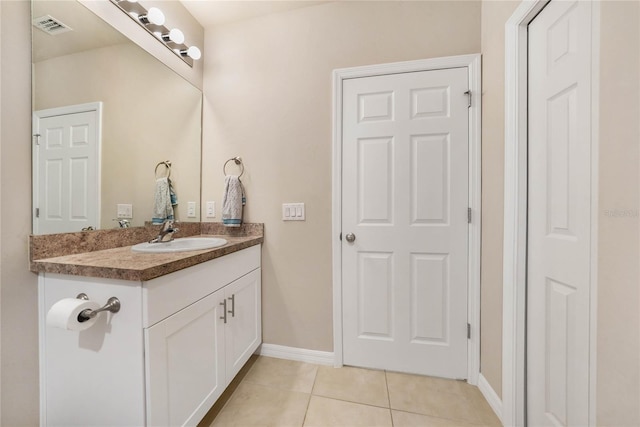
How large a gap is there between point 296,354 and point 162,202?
4.49 ft

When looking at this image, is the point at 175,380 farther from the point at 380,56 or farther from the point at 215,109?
the point at 380,56

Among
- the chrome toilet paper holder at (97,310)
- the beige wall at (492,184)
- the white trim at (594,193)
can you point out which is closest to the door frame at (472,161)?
the beige wall at (492,184)

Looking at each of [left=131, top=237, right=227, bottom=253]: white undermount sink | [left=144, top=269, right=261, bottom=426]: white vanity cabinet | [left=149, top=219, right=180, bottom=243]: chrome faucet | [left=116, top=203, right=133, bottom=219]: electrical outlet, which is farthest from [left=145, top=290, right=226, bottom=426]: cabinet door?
[left=116, top=203, right=133, bottom=219]: electrical outlet

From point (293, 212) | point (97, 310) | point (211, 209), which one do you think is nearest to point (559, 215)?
point (293, 212)

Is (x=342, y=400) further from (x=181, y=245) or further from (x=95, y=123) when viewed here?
(x=95, y=123)

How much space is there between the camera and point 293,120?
5.56ft

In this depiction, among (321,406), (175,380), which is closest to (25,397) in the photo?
(175,380)

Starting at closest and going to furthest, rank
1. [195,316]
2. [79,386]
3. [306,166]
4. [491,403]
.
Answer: [79,386] → [195,316] → [491,403] → [306,166]

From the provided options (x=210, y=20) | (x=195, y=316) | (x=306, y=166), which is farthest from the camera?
(x=210, y=20)

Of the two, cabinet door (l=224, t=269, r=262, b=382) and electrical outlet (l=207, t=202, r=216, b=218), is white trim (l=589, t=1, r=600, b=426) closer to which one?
cabinet door (l=224, t=269, r=262, b=382)

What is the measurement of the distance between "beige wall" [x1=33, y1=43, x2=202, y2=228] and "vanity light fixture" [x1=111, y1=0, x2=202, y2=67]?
0.49 feet

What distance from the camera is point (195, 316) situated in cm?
106

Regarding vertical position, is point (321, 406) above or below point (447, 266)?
below

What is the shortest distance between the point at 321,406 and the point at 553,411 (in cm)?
103
